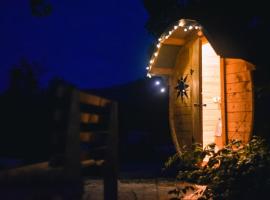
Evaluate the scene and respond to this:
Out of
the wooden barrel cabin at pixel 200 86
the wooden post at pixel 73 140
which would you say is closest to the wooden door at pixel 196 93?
the wooden barrel cabin at pixel 200 86

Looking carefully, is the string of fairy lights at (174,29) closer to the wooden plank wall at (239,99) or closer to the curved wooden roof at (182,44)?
the curved wooden roof at (182,44)

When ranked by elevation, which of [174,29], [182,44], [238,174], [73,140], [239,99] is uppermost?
[174,29]

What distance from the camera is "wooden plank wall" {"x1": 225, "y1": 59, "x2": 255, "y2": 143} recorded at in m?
8.21

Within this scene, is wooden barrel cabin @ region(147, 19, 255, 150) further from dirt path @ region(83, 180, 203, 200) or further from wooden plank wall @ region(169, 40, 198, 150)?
dirt path @ region(83, 180, 203, 200)

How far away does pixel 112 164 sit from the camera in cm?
616

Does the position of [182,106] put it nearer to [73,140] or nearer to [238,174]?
[238,174]

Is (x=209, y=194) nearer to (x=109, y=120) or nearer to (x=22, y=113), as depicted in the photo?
(x=109, y=120)

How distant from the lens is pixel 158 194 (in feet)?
28.3

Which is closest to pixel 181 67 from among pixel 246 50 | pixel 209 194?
pixel 246 50

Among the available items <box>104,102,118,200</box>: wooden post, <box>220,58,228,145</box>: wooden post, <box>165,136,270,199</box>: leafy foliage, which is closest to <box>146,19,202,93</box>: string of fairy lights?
<box>220,58,228,145</box>: wooden post

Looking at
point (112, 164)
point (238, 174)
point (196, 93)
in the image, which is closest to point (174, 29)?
point (196, 93)

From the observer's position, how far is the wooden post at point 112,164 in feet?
19.6

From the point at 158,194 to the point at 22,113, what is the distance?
10.8m

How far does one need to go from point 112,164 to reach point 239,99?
150 inches
